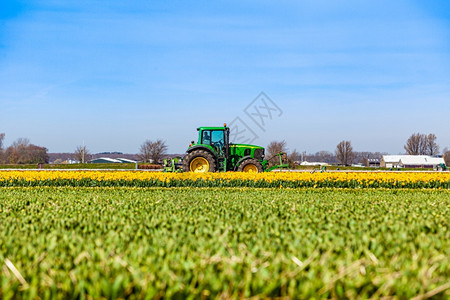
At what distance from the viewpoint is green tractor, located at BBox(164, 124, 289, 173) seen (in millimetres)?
20141

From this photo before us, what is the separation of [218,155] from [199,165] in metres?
1.09

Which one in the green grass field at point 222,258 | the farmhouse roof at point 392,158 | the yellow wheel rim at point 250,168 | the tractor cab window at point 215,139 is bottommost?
the green grass field at point 222,258

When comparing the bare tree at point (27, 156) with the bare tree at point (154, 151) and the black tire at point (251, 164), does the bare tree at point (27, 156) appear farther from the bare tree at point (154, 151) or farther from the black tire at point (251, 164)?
the black tire at point (251, 164)

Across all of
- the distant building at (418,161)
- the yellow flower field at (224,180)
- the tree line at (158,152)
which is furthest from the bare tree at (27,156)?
the distant building at (418,161)

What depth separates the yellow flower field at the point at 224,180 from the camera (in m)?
18.1

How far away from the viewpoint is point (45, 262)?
2.94 metres

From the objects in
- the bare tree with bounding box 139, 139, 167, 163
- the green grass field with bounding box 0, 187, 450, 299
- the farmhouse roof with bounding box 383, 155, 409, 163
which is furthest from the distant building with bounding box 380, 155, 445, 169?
the green grass field with bounding box 0, 187, 450, 299

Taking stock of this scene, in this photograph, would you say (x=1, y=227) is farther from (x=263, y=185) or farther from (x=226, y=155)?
(x=226, y=155)

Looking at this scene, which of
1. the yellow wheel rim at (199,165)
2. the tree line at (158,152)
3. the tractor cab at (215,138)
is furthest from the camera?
the tree line at (158,152)

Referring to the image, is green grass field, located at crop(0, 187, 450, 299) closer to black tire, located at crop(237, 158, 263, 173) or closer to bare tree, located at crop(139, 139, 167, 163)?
black tire, located at crop(237, 158, 263, 173)

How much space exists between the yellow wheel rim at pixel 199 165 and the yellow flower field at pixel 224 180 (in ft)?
5.31

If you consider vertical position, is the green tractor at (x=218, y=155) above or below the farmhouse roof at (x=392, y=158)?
below

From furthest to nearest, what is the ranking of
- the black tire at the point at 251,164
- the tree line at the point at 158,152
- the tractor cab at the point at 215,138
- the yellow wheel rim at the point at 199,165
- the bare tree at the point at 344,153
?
the bare tree at the point at 344,153 → the tree line at the point at 158,152 → the tractor cab at the point at 215,138 → the black tire at the point at 251,164 → the yellow wheel rim at the point at 199,165

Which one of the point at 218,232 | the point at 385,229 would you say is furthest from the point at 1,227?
the point at 385,229
